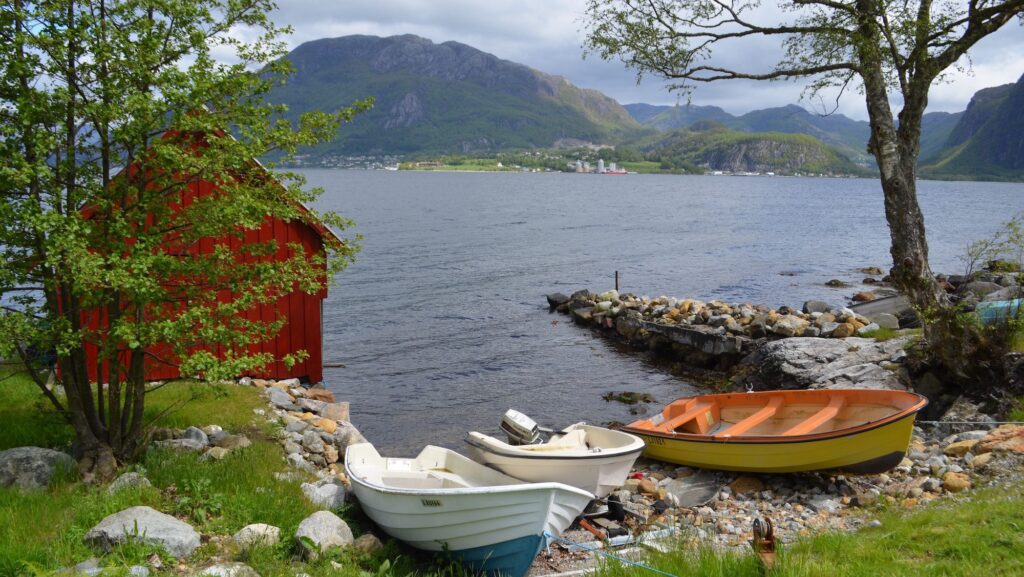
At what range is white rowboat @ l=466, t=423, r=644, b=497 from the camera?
1117cm

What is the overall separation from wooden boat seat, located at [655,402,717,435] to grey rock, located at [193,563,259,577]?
8.87 metres

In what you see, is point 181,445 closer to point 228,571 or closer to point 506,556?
point 228,571

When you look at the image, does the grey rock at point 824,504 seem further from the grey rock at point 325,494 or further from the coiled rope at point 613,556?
the grey rock at point 325,494

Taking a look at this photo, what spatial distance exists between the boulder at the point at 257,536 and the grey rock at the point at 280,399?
6284mm

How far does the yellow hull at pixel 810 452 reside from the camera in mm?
11297

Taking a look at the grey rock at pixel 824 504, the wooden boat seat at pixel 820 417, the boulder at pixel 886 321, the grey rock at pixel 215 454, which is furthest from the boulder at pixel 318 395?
the boulder at pixel 886 321

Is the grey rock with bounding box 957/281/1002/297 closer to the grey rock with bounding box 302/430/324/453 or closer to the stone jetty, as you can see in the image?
the stone jetty

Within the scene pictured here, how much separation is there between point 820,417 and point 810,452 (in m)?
1.12

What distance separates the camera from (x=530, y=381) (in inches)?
894

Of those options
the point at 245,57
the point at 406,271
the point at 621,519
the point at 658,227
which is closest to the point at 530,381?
the point at 621,519

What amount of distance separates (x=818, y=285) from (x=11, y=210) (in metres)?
40.2

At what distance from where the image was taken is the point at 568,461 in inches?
438

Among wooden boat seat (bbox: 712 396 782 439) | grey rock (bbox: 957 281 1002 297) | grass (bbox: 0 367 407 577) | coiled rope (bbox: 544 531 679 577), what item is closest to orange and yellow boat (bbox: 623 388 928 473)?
wooden boat seat (bbox: 712 396 782 439)

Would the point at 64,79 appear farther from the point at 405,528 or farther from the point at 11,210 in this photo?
the point at 405,528
